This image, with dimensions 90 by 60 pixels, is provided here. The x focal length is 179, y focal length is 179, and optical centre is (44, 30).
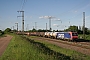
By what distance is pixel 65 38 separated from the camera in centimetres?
5125

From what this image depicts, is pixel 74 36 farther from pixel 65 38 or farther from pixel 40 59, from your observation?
pixel 40 59

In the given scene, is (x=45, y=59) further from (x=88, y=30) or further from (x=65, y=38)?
(x=88, y=30)

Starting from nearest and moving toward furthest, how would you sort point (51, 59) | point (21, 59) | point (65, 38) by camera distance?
1. point (51, 59)
2. point (21, 59)
3. point (65, 38)

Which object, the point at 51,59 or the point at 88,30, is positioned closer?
the point at 51,59

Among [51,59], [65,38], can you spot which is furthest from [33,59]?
[65,38]

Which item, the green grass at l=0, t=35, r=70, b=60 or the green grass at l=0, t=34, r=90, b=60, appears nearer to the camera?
the green grass at l=0, t=35, r=70, b=60

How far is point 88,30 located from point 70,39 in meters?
59.1

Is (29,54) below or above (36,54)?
below

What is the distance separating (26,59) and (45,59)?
2.16 meters

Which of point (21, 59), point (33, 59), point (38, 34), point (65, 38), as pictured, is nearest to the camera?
point (33, 59)

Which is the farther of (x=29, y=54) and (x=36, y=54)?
(x=29, y=54)

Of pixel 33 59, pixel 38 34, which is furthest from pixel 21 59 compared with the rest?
pixel 38 34

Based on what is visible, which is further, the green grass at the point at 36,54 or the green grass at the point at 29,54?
the green grass at the point at 36,54

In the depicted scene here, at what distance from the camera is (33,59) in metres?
9.70
